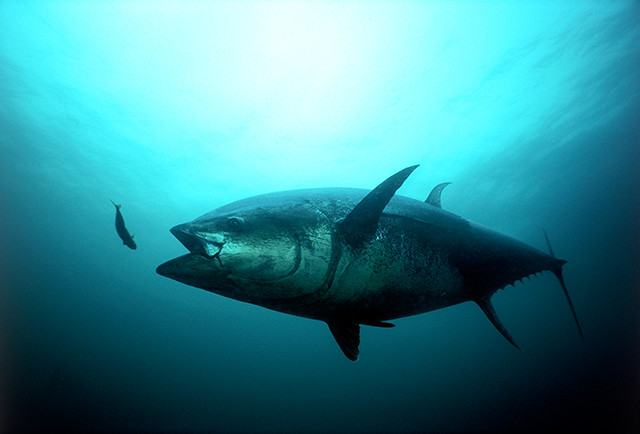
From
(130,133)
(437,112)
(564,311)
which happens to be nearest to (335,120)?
(437,112)

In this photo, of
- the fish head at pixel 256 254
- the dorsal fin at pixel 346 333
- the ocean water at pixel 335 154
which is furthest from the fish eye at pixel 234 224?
the ocean water at pixel 335 154

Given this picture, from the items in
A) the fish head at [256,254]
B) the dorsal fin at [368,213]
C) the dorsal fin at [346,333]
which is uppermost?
the dorsal fin at [368,213]

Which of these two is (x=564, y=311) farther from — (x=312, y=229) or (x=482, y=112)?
(x=312, y=229)

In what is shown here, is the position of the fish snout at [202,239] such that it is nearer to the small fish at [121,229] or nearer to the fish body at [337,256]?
the fish body at [337,256]

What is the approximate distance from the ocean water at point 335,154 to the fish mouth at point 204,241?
7.79 m

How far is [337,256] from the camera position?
1563mm

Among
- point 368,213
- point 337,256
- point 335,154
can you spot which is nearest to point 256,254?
point 337,256

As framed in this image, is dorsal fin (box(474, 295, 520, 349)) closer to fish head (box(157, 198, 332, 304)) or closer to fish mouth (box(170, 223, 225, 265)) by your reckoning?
fish head (box(157, 198, 332, 304))

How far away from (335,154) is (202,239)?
56.7ft

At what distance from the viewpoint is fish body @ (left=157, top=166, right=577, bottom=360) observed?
1.37 metres

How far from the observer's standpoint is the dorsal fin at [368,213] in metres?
1.54

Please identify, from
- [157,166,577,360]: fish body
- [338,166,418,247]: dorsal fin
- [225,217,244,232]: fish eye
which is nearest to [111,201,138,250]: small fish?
[157,166,577,360]: fish body

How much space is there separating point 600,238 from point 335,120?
48.4 meters

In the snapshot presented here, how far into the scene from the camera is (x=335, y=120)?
15.7 metres
